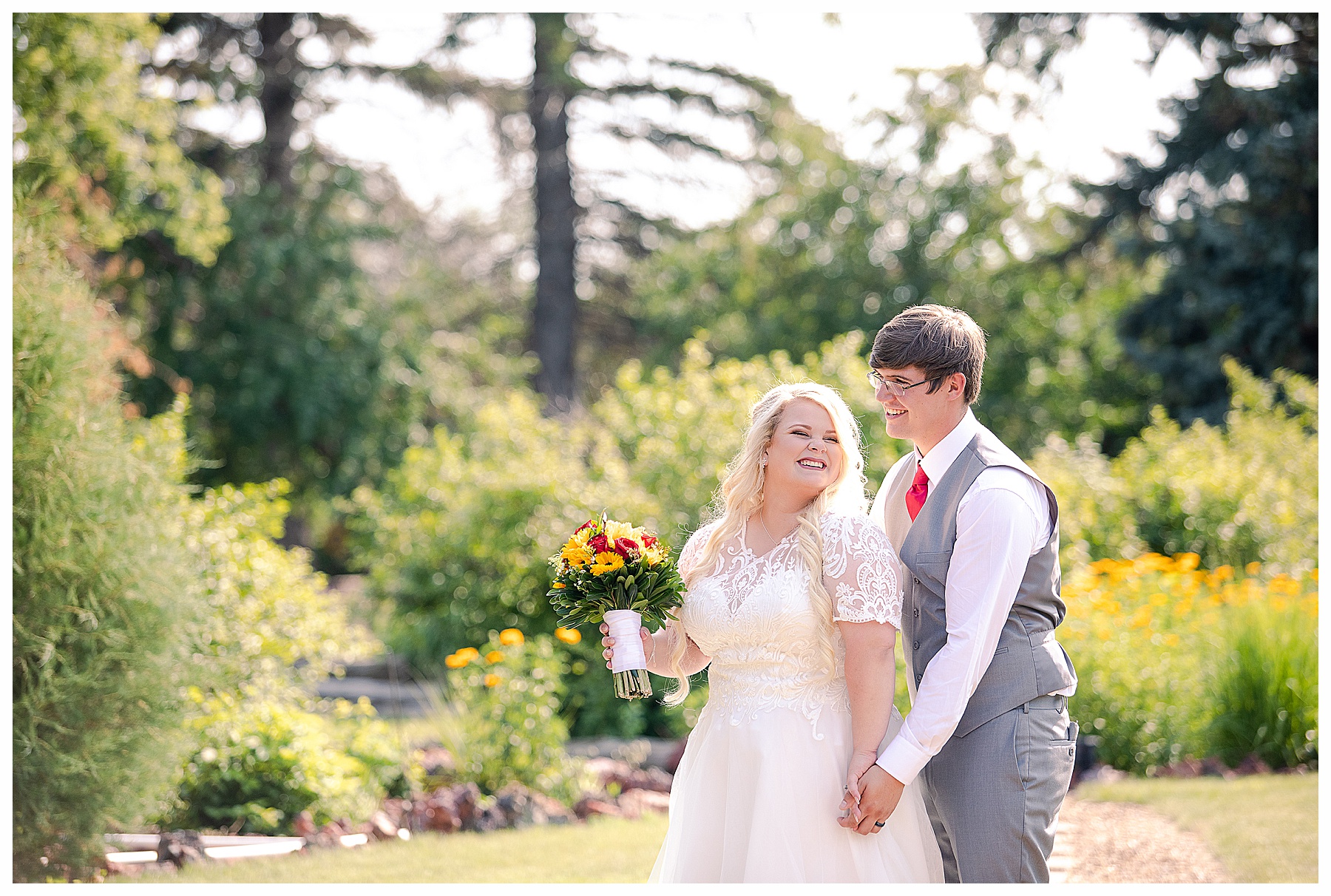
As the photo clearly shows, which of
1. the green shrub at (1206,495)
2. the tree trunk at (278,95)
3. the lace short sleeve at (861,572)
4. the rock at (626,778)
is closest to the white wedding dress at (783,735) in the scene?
the lace short sleeve at (861,572)

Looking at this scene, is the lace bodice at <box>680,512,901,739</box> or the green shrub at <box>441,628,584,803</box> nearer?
the lace bodice at <box>680,512,901,739</box>

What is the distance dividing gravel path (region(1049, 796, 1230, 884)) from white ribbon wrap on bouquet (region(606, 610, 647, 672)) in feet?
8.61

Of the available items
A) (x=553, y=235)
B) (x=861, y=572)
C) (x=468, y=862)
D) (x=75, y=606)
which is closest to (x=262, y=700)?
(x=468, y=862)

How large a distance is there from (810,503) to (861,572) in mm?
328

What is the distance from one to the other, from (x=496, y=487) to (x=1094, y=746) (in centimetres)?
527

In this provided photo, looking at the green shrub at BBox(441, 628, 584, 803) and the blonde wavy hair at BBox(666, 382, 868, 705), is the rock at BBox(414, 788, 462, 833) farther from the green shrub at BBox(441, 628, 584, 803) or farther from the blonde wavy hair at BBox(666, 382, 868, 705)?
the blonde wavy hair at BBox(666, 382, 868, 705)

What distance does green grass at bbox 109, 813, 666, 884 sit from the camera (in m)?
5.02

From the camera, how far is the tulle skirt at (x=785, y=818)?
3037 mm

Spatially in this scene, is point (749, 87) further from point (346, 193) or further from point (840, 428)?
point (840, 428)

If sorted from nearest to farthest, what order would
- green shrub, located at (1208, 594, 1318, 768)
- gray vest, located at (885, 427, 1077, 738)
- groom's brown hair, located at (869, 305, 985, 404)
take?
gray vest, located at (885, 427, 1077, 738) → groom's brown hair, located at (869, 305, 985, 404) → green shrub, located at (1208, 594, 1318, 768)

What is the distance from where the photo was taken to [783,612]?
9.98 feet

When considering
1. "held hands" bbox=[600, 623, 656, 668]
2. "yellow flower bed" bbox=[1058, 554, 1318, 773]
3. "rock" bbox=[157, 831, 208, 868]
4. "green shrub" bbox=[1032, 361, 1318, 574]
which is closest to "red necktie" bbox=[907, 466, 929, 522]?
"held hands" bbox=[600, 623, 656, 668]

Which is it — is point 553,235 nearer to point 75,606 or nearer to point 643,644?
point 75,606

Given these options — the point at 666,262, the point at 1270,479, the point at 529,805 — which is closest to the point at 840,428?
the point at 529,805
